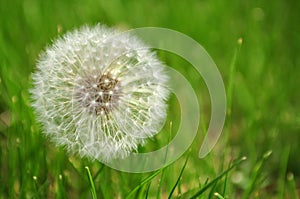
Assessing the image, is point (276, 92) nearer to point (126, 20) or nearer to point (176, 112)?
point (176, 112)

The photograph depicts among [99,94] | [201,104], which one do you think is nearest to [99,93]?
[99,94]

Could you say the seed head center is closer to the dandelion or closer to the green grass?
the dandelion

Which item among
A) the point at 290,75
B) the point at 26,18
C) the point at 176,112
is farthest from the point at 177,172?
the point at 26,18

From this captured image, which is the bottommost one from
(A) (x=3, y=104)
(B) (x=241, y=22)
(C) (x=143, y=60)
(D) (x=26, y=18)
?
(C) (x=143, y=60)

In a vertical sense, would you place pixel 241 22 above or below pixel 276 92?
above

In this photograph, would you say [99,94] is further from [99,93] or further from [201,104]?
[201,104]
